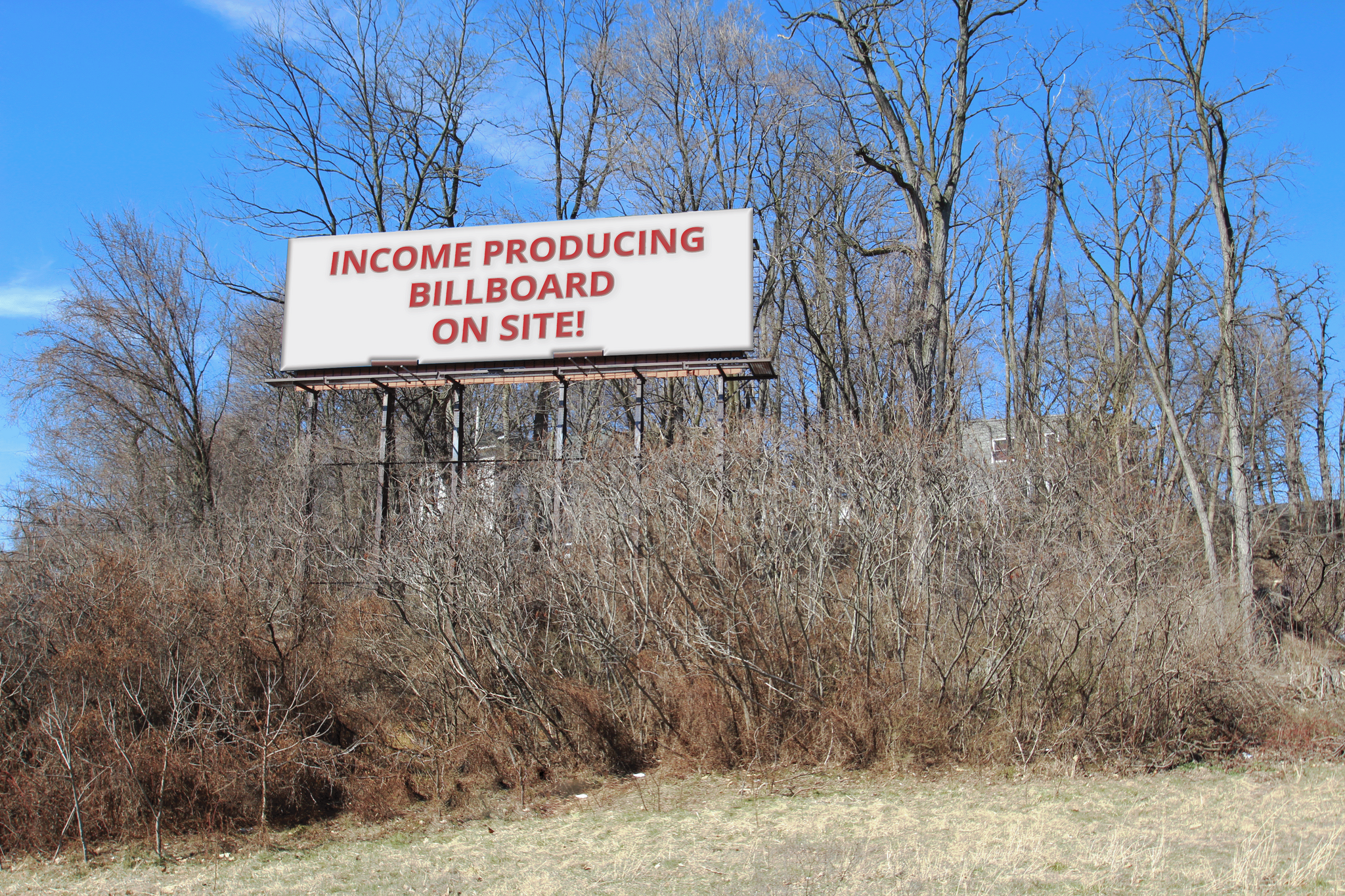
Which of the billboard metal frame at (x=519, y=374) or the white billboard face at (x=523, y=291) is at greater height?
the white billboard face at (x=523, y=291)

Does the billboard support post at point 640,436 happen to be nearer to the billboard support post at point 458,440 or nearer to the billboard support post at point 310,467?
the billboard support post at point 458,440

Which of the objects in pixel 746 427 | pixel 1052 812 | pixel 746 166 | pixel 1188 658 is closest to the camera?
pixel 1052 812

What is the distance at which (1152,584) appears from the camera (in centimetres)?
1102

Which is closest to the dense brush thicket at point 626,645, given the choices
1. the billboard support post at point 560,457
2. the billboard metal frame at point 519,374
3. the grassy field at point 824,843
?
the billboard support post at point 560,457

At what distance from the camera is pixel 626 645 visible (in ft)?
38.2

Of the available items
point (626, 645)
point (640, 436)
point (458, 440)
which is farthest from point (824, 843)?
point (458, 440)

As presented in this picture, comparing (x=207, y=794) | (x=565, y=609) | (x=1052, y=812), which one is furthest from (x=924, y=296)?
(x=207, y=794)

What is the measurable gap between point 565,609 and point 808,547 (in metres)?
2.93

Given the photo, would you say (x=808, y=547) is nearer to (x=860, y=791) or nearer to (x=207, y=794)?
(x=860, y=791)

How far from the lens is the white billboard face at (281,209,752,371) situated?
16.1 meters

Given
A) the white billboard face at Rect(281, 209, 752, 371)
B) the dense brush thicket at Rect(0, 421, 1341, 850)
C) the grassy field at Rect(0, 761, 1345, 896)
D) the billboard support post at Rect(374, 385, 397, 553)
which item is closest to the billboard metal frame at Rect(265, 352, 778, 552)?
the billboard support post at Rect(374, 385, 397, 553)

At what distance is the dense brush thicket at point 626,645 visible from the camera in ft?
33.6

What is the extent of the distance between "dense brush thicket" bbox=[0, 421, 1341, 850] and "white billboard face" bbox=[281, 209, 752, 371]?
449 centimetres

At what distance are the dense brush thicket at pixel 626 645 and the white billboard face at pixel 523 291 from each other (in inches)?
177
